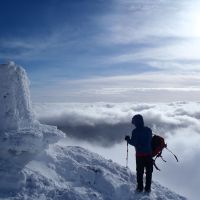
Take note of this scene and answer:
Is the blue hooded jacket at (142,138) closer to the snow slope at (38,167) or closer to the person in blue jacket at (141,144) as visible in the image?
the person in blue jacket at (141,144)

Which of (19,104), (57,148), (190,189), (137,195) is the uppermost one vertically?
(19,104)

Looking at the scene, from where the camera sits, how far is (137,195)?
511 inches

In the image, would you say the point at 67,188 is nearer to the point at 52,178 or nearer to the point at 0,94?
the point at 52,178

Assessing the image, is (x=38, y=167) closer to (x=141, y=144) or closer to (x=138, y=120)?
(x=141, y=144)

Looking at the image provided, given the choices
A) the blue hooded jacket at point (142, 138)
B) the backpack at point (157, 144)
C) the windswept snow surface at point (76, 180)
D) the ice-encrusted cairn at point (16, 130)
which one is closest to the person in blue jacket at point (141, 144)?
the blue hooded jacket at point (142, 138)

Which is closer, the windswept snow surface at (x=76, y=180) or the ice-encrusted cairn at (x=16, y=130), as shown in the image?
the windswept snow surface at (x=76, y=180)

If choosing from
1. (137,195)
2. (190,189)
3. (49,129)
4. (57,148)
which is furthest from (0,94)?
(190,189)

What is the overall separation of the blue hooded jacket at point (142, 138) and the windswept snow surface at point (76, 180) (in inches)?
54.0

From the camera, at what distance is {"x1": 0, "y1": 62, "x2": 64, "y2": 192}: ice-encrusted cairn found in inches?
482

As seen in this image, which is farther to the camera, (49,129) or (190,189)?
(190,189)

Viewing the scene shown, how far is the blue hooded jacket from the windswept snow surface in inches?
54.0

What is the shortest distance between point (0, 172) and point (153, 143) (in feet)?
17.0

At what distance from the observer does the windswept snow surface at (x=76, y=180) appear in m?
11.9

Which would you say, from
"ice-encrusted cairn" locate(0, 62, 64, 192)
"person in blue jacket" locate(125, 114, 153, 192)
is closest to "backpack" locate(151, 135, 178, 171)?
"person in blue jacket" locate(125, 114, 153, 192)
